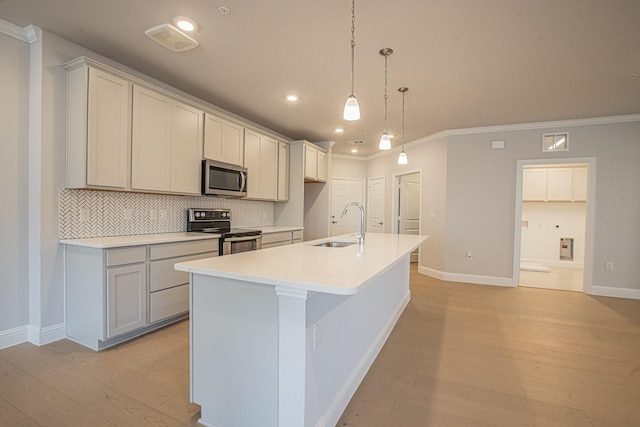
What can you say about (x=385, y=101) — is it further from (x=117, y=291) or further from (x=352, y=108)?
(x=117, y=291)

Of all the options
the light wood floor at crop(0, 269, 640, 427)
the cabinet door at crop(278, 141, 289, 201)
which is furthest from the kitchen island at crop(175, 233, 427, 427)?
the cabinet door at crop(278, 141, 289, 201)

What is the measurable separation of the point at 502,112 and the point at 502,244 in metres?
2.05

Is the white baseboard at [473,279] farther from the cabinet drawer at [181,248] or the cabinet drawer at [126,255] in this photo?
the cabinet drawer at [126,255]

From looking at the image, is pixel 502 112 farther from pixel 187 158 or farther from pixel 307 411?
pixel 307 411

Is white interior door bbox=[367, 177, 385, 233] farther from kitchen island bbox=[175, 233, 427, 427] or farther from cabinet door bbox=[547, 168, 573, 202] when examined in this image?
kitchen island bbox=[175, 233, 427, 427]

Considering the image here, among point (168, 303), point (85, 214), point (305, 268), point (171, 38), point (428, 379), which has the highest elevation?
point (171, 38)

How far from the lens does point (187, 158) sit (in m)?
3.37

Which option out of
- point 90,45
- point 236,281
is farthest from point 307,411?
point 90,45

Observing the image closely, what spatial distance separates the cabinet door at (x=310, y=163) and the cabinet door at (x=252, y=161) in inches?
38.0

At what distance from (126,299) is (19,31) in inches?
90.7

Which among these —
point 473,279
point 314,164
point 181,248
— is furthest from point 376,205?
point 181,248

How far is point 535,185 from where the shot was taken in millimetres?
6387

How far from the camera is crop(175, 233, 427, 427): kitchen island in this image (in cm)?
135

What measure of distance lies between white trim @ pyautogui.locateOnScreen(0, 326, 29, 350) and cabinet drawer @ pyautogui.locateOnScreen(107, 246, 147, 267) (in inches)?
38.9
